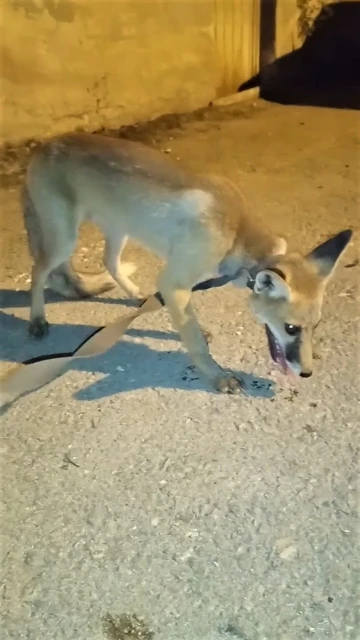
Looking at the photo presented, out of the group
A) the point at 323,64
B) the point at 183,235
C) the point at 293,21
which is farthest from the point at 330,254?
the point at 323,64

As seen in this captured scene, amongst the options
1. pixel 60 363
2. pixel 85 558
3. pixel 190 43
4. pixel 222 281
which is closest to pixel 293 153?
pixel 190 43

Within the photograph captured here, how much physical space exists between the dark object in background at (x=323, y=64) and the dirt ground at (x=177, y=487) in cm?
329

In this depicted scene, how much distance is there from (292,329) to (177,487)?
562mm

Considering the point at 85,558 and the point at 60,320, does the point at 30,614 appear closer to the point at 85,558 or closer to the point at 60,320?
the point at 85,558

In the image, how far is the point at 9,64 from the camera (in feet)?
14.0

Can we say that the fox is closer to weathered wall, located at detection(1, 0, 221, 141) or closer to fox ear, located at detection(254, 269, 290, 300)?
fox ear, located at detection(254, 269, 290, 300)

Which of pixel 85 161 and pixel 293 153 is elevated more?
pixel 85 161

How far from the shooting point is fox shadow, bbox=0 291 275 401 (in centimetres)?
225

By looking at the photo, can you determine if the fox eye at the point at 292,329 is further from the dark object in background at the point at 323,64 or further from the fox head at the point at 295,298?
the dark object in background at the point at 323,64

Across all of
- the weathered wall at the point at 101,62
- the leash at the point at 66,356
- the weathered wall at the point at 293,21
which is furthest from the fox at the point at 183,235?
the weathered wall at the point at 293,21

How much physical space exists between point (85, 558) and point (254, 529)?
418mm

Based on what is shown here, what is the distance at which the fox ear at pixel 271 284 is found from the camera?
1949 mm

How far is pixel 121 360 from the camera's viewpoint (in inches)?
94.0

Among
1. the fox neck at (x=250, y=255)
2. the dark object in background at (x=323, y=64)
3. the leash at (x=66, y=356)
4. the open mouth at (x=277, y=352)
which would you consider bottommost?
the dark object in background at (x=323, y=64)
